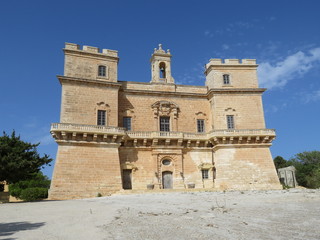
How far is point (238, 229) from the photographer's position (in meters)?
7.55

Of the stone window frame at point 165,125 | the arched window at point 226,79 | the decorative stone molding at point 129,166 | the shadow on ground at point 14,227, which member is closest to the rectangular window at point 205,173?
the stone window frame at point 165,125

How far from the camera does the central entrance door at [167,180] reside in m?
24.6

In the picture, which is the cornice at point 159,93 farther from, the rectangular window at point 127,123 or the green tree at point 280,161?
the green tree at point 280,161

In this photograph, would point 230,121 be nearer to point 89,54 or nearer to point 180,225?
point 89,54

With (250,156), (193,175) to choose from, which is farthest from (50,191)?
(250,156)

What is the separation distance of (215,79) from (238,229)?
21358 millimetres

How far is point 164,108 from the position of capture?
26641 millimetres

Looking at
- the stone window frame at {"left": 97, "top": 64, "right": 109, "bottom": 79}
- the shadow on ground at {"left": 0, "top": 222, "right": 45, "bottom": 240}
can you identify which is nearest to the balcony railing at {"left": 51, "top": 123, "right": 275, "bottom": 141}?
the stone window frame at {"left": 97, "top": 64, "right": 109, "bottom": 79}

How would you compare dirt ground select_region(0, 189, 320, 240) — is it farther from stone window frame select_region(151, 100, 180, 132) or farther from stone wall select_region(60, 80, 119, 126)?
stone window frame select_region(151, 100, 180, 132)

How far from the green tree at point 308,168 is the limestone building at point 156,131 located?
1931cm

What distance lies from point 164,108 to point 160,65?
4.99 m

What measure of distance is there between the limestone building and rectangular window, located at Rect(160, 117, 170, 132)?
0.30ft

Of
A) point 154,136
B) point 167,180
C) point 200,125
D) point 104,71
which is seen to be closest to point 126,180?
point 167,180

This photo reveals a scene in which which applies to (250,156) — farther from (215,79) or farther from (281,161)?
(281,161)
